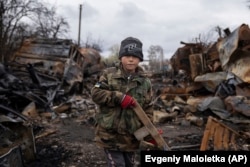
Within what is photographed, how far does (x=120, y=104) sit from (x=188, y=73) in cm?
1022

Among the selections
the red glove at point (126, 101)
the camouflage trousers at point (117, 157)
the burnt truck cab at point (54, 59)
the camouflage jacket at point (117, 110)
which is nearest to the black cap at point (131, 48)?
the camouflage jacket at point (117, 110)

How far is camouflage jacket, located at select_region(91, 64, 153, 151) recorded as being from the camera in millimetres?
3064

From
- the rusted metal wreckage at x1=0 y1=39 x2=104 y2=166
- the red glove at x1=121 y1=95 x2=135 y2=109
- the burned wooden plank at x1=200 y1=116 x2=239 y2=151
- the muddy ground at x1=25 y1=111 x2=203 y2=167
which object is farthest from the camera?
the muddy ground at x1=25 y1=111 x2=203 y2=167

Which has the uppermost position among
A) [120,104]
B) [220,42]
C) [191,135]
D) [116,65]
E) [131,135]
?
[220,42]

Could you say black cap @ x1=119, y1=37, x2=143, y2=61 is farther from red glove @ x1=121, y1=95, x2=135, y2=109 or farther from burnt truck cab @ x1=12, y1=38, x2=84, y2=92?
burnt truck cab @ x1=12, y1=38, x2=84, y2=92

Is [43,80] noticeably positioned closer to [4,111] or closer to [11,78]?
[11,78]

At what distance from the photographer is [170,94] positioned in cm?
1255

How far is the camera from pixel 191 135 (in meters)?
7.57

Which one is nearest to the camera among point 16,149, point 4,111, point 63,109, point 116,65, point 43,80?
point 116,65

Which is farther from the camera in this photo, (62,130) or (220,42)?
(220,42)

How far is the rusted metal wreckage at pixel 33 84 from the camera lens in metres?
5.12

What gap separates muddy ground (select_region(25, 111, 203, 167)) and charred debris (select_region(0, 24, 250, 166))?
2.7 inches

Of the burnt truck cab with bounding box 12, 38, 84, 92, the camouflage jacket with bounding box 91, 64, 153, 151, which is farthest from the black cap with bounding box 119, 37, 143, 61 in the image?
the burnt truck cab with bounding box 12, 38, 84, 92

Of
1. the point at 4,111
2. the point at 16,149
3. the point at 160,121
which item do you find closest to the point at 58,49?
the point at 160,121
